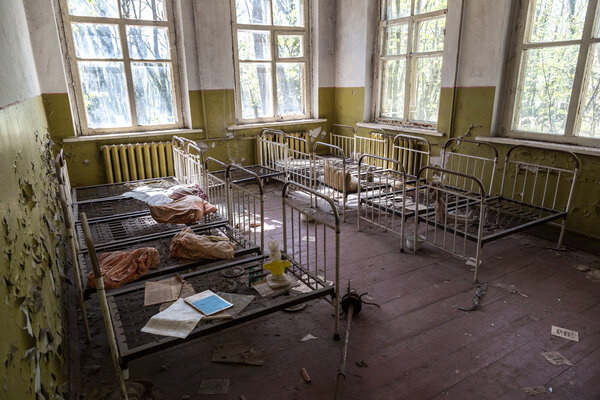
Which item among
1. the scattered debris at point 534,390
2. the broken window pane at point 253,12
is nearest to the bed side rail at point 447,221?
the scattered debris at point 534,390

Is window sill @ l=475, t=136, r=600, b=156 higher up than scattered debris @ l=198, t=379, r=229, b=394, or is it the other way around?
window sill @ l=475, t=136, r=600, b=156

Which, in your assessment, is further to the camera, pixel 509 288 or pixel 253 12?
pixel 253 12

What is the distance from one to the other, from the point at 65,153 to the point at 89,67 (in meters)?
1.40

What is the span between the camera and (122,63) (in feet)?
20.2

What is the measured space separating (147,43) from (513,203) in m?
5.97

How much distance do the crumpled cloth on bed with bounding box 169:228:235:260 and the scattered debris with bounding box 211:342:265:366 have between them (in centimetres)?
79

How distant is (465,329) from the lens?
2859mm

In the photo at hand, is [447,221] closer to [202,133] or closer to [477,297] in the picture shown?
[477,297]

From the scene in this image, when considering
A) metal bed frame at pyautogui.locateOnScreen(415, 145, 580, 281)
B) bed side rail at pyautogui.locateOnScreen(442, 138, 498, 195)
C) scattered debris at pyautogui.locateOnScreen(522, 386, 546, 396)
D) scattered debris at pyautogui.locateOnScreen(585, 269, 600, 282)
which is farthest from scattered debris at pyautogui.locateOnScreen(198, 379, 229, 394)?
bed side rail at pyautogui.locateOnScreen(442, 138, 498, 195)

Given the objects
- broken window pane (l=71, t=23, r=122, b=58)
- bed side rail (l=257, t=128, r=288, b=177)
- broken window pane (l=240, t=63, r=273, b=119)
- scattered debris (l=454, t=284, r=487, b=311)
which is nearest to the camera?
scattered debris (l=454, t=284, r=487, b=311)

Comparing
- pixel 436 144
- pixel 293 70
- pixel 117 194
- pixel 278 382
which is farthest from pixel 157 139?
pixel 278 382

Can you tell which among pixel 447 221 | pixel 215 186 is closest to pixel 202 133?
pixel 215 186

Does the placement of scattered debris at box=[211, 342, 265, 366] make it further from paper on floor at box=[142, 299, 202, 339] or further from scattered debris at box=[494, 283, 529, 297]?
scattered debris at box=[494, 283, 529, 297]

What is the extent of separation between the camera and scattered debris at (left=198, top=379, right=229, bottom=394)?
232 cm
